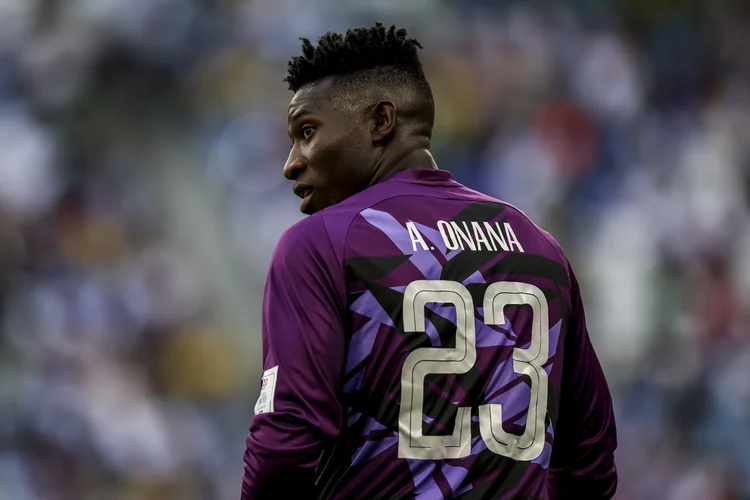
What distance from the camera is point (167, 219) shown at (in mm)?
5898

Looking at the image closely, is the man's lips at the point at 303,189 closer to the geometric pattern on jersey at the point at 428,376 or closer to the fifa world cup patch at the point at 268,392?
the geometric pattern on jersey at the point at 428,376

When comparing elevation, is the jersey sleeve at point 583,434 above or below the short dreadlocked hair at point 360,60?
below

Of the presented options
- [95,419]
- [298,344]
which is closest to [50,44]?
[95,419]

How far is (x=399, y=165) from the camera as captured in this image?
214cm

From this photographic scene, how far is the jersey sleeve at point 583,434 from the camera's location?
7.24 feet

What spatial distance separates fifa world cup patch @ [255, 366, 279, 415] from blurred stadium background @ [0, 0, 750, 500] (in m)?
3.81

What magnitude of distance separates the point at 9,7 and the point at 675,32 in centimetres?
420

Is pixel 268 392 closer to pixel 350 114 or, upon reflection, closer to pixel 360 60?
→ pixel 350 114

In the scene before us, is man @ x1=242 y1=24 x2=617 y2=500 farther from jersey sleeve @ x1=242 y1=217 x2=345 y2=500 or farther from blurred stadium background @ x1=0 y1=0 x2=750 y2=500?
blurred stadium background @ x1=0 y1=0 x2=750 y2=500

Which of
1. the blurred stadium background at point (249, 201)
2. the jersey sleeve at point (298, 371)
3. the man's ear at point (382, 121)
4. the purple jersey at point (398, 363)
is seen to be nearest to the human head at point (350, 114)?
the man's ear at point (382, 121)

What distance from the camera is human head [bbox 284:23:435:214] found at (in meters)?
2.12

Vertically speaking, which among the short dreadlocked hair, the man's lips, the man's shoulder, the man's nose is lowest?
the man's shoulder

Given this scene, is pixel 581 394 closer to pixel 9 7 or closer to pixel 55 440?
pixel 55 440

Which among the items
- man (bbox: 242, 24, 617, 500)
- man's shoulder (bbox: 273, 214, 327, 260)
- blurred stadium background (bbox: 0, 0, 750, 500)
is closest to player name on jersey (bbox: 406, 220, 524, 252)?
man (bbox: 242, 24, 617, 500)
